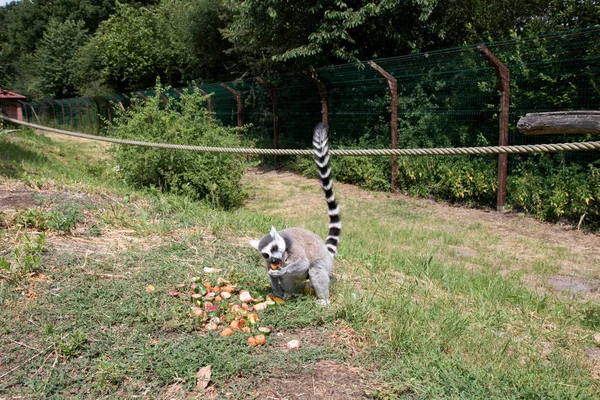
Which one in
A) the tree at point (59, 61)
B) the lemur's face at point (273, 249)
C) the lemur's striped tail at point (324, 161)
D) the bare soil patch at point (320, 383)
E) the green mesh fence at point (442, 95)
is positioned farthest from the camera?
the tree at point (59, 61)

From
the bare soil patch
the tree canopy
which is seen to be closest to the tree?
the tree canopy

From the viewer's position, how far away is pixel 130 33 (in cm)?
2731

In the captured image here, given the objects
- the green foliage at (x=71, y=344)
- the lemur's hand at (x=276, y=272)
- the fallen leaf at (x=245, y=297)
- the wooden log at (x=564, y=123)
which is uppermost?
the wooden log at (x=564, y=123)

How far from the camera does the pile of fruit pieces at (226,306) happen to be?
3041 millimetres

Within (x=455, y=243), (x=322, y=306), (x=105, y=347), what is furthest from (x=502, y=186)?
(x=105, y=347)

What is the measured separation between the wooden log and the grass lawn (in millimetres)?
1271

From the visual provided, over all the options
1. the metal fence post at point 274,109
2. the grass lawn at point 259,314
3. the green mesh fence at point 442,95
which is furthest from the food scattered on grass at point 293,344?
the metal fence post at point 274,109

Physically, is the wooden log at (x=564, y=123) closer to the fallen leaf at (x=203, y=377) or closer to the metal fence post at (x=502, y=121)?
the fallen leaf at (x=203, y=377)

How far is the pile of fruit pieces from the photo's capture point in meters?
3.04

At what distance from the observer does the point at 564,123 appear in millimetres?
2959

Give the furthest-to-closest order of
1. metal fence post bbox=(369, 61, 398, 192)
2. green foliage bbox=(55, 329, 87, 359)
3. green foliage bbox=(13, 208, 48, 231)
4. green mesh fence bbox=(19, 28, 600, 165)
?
metal fence post bbox=(369, 61, 398, 192), green mesh fence bbox=(19, 28, 600, 165), green foliage bbox=(13, 208, 48, 231), green foliage bbox=(55, 329, 87, 359)

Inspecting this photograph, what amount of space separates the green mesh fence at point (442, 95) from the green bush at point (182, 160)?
45.9 inches

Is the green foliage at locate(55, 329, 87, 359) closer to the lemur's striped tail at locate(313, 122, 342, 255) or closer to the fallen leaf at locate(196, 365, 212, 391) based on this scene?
the fallen leaf at locate(196, 365, 212, 391)

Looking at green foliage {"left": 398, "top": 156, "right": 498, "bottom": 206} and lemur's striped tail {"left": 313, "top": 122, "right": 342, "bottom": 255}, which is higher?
lemur's striped tail {"left": 313, "top": 122, "right": 342, "bottom": 255}
